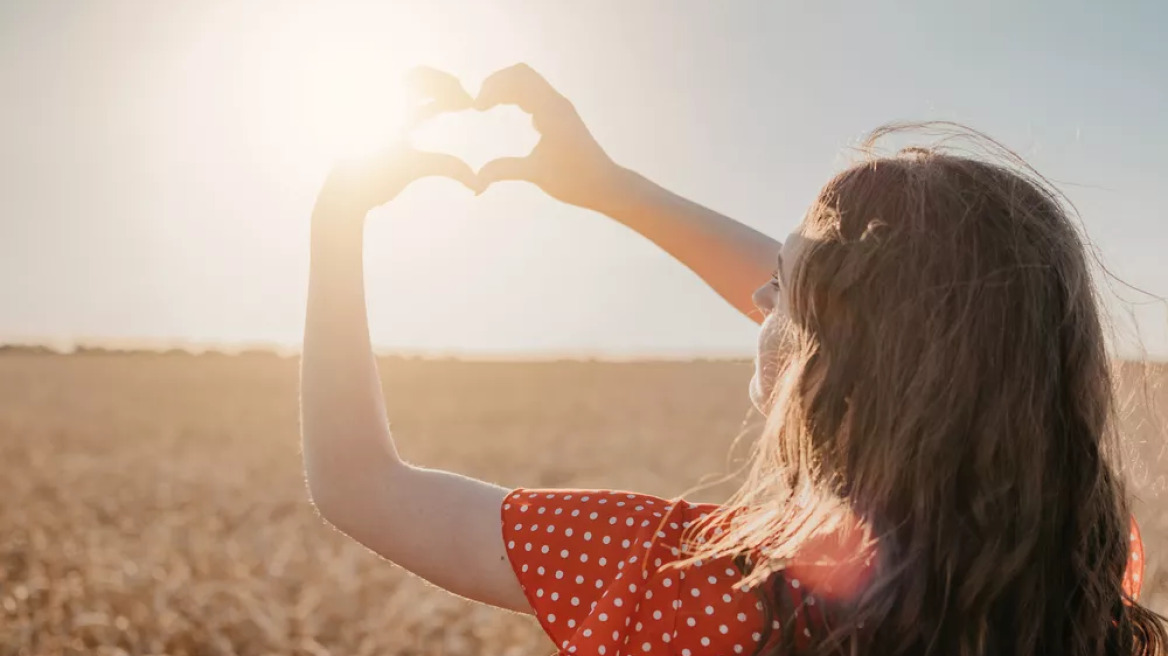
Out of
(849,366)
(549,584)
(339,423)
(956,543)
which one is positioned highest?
(849,366)

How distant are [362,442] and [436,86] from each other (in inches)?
22.9

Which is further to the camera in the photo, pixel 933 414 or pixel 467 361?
pixel 467 361

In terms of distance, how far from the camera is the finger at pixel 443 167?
4.96 ft

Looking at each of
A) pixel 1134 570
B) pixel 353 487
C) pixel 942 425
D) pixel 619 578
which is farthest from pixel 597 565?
pixel 1134 570

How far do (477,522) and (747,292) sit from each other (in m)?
0.98

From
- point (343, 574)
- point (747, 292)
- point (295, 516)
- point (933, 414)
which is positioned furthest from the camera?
point (295, 516)

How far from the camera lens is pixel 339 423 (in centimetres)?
145

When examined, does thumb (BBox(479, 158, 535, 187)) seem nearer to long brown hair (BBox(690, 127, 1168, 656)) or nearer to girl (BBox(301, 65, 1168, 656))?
girl (BBox(301, 65, 1168, 656))

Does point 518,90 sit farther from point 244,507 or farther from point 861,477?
point 244,507

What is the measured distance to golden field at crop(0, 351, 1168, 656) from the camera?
5.46 metres

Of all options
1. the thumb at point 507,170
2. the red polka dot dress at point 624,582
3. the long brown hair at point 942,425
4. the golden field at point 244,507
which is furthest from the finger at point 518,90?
the golden field at point 244,507

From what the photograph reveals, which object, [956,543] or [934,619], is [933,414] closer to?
[956,543]

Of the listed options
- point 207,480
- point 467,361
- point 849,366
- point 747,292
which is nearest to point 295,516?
point 207,480

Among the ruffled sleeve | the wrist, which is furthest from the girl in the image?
the wrist
